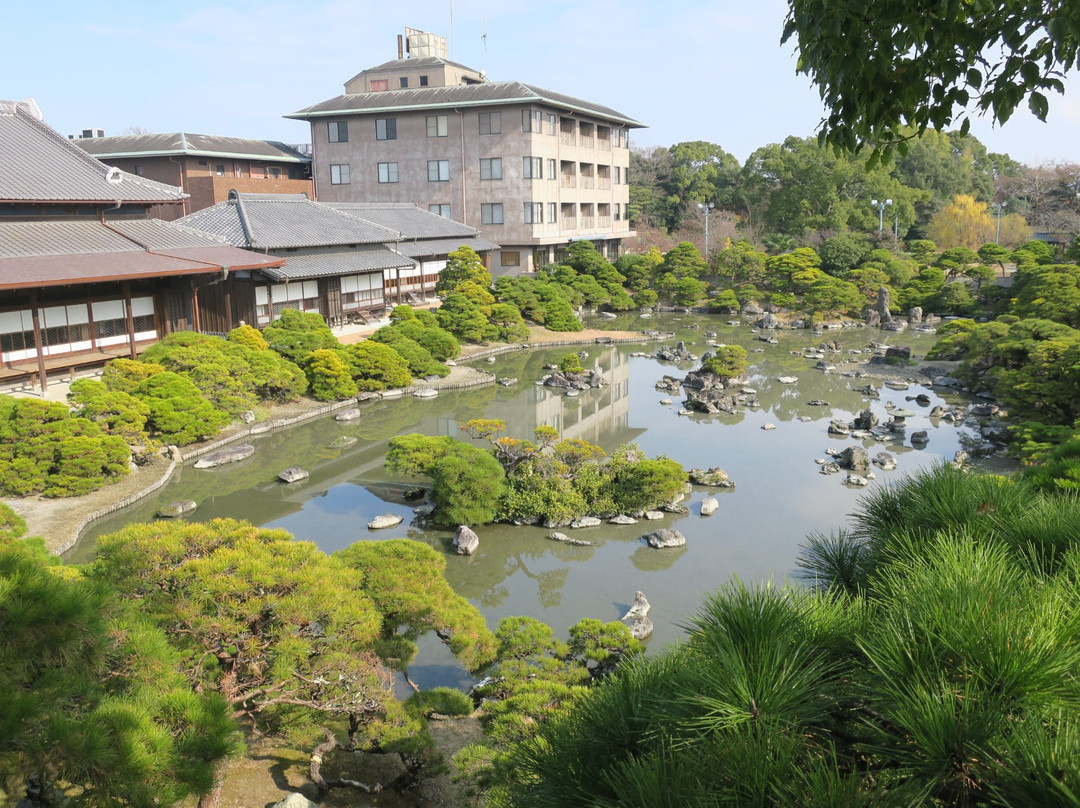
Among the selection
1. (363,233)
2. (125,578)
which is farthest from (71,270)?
(125,578)

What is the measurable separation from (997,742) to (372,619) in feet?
17.8

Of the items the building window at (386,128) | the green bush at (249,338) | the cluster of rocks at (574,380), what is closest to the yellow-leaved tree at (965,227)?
the building window at (386,128)

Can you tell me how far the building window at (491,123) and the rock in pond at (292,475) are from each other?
91.8 ft

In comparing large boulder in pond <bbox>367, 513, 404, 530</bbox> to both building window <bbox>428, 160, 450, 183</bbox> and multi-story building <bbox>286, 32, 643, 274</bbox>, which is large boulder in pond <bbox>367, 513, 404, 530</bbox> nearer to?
multi-story building <bbox>286, 32, 643, 274</bbox>

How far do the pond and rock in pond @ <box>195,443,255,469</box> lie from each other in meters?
0.22

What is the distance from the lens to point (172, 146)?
4125cm

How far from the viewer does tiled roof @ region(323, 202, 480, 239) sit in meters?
35.1

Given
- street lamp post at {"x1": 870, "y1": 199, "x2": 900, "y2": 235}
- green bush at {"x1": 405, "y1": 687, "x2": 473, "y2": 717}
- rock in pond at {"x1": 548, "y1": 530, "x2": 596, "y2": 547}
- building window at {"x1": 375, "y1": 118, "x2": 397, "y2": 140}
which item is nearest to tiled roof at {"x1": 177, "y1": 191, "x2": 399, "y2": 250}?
building window at {"x1": 375, "y1": 118, "x2": 397, "y2": 140}

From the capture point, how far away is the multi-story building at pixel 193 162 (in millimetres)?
38062

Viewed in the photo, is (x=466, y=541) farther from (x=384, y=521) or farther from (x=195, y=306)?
(x=195, y=306)

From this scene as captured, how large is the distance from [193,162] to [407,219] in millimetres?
13570

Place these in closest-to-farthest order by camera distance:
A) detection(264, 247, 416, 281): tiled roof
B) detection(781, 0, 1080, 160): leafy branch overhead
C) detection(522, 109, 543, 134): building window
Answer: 1. detection(781, 0, 1080, 160): leafy branch overhead
2. detection(264, 247, 416, 281): tiled roof
3. detection(522, 109, 543, 134): building window

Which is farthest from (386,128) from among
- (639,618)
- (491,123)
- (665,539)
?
(639,618)

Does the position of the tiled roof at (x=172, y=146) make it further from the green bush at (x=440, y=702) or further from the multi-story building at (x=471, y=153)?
the green bush at (x=440, y=702)
